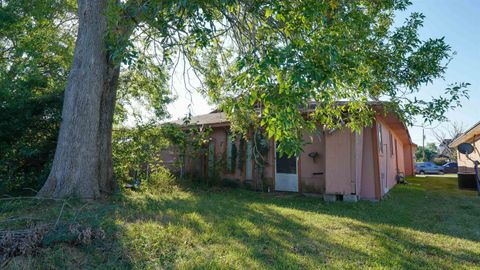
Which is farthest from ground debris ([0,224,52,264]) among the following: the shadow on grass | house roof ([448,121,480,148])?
house roof ([448,121,480,148])

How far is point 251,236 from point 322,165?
490 centimetres

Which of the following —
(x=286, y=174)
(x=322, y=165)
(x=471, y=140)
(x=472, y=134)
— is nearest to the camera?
(x=322, y=165)

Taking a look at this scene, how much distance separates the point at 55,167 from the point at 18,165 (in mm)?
1752

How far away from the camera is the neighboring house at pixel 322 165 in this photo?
768 cm

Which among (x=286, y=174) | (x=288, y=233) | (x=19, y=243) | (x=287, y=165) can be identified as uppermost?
(x=287, y=165)

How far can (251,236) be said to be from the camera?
413cm

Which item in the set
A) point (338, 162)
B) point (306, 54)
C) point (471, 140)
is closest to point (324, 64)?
point (306, 54)

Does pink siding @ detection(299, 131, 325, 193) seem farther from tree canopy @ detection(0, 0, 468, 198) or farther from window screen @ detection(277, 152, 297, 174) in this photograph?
tree canopy @ detection(0, 0, 468, 198)

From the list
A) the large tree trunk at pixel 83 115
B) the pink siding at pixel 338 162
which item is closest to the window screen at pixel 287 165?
the pink siding at pixel 338 162

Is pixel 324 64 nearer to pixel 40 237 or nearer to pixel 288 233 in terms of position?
pixel 288 233

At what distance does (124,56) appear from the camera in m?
4.06

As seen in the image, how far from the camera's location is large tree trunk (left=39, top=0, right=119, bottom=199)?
17.1ft

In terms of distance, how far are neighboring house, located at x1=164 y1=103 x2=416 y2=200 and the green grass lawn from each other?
1.16 m

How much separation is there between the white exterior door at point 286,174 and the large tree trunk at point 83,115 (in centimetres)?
547
